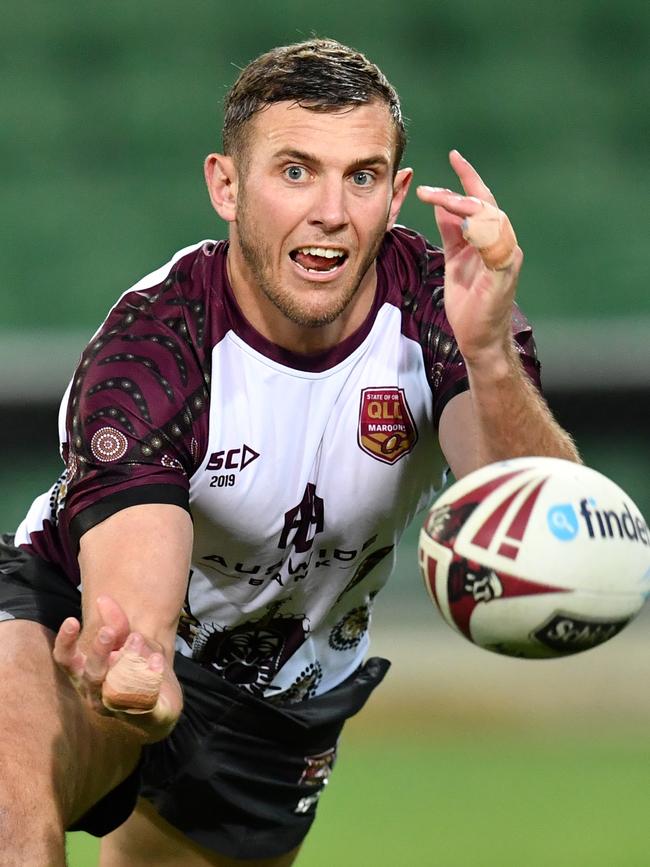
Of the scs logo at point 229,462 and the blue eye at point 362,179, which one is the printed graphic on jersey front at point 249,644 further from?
the blue eye at point 362,179

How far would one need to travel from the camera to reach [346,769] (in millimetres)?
7332

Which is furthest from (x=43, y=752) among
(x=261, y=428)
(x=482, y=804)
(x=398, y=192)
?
(x=482, y=804)

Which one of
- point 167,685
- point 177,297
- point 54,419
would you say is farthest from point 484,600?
point 54,419

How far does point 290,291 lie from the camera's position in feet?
12.7

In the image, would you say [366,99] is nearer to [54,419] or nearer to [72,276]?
[54,419]

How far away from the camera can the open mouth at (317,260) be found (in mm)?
3844

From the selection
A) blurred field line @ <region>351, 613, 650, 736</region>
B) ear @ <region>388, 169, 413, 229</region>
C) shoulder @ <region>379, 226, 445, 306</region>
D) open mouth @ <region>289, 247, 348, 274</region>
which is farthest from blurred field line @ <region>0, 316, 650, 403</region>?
open mouth @ <region>289, 247, 348, 274</region>

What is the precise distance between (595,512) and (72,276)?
7448mm

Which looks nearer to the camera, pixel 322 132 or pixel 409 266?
pixel 322 132

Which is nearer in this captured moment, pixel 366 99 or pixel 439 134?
pixel 366 99

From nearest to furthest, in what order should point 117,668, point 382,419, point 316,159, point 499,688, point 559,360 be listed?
point 117,668 < point 316,159 < point 382,419 < point 499,688 < point 559,360

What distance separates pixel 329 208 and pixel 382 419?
23.5 inches

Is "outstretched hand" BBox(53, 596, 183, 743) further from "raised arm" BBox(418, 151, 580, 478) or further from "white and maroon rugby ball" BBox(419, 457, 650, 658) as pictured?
"raised arm" BBox(418, 151, 580, 478)

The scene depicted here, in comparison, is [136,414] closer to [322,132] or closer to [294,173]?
[294,173]
